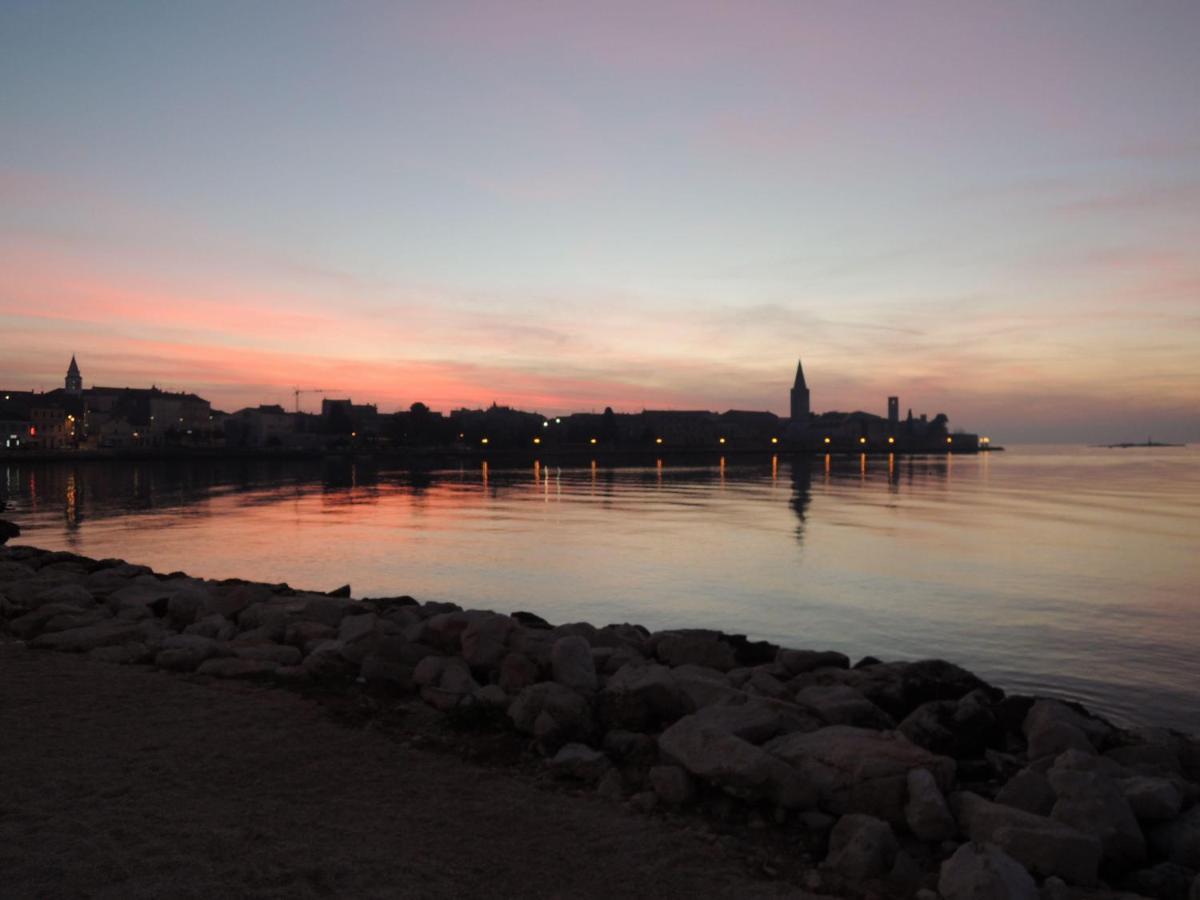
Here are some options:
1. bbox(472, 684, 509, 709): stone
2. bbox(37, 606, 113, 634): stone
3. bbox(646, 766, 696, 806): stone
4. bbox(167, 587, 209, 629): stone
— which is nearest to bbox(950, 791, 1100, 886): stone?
bbox(646, 766, 696, 806): stone

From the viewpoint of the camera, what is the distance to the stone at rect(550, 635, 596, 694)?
9086 mm

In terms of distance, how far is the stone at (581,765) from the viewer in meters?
7.27

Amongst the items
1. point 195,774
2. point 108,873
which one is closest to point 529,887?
point 108,873

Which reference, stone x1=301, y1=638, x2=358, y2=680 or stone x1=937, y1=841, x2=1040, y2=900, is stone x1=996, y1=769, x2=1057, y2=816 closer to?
stone x1=937, y1=841, x2=1040, y2=900

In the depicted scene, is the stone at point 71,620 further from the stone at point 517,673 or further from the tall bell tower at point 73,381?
the tall bell tower at point 73,381

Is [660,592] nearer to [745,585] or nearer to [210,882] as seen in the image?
[745,585]

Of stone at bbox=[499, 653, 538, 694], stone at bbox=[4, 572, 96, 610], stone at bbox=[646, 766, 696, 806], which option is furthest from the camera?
stone at bbox=[4, 572, 96, 610]

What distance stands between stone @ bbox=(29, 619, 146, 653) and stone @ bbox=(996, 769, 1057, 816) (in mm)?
10703

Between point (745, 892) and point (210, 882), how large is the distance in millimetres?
3455

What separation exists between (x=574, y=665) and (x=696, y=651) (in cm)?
258

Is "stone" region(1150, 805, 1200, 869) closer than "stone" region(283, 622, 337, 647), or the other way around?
"stone" region(1150, 805, 1200, 869)

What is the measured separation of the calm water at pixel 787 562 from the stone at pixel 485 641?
8434mm

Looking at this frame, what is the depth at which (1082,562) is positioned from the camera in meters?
28.0

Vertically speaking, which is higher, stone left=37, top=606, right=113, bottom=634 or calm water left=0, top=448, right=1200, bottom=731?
stone left=37, top=606, right=113, bottom=634
